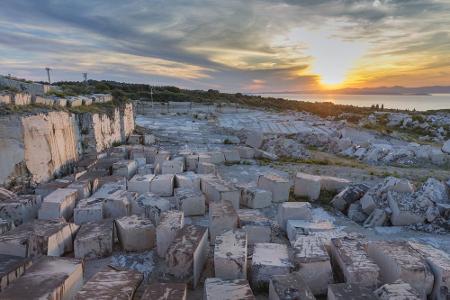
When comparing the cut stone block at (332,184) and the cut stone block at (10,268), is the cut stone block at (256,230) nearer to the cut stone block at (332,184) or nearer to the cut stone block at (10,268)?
the cut stone block at (10,268)

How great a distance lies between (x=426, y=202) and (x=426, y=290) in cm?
296

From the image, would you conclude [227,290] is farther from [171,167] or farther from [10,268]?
[171,167]

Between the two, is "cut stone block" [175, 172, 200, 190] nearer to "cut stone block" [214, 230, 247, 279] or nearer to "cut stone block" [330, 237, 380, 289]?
"cut stone block" [214, 230, 247, 279]

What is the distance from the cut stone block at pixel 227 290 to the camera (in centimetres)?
338

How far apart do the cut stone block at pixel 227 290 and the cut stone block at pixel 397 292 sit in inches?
49.7

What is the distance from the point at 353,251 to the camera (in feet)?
13.7

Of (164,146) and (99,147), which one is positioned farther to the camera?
(164,146)

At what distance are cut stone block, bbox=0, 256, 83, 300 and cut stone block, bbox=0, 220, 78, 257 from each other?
669 millimetres

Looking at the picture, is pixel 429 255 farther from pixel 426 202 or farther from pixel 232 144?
pixel 232 144

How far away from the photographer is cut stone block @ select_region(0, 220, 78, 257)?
435 cm

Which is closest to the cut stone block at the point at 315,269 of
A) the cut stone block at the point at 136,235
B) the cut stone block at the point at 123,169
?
the cut stone block at the point at 136,235

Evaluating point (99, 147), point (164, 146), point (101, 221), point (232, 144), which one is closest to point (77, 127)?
point (99, 147)

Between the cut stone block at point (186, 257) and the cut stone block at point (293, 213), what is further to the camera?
the cut stone block at point (293, 213)

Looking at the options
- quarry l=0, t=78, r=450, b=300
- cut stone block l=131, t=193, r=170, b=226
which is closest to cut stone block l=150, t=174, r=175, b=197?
quarry l=0, t=78, r=450, b=300
